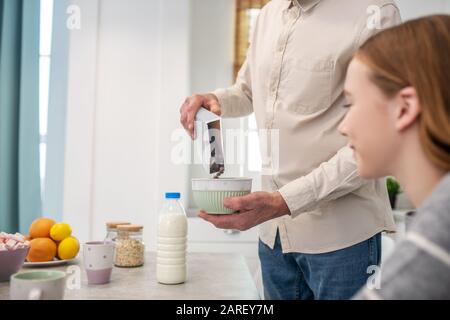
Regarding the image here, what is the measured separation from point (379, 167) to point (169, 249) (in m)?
0.53

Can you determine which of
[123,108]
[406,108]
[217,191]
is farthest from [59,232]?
[123,108]

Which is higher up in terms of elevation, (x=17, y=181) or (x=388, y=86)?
(x=388, y=86)

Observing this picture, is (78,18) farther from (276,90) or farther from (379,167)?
(379,167)

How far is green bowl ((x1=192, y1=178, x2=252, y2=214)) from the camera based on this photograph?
1.14 metres

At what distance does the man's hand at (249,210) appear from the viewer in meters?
1.14

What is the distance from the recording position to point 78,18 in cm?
289

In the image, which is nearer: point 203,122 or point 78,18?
point 203,122

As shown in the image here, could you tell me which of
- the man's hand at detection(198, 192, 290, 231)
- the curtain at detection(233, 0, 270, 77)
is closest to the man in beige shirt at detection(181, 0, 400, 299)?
the man's hand at detection(198, 192, 290, 231)

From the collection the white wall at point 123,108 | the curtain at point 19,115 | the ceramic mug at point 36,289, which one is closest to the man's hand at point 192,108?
the ceramic mug at point 36,289

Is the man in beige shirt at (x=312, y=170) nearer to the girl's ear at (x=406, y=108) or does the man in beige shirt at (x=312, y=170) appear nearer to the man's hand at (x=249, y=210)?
the man's hand at (x=249, y=210)

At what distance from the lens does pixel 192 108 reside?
4.48 ft

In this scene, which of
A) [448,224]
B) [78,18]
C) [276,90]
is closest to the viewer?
[448,224]

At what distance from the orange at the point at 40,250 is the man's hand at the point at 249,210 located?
41 cm
